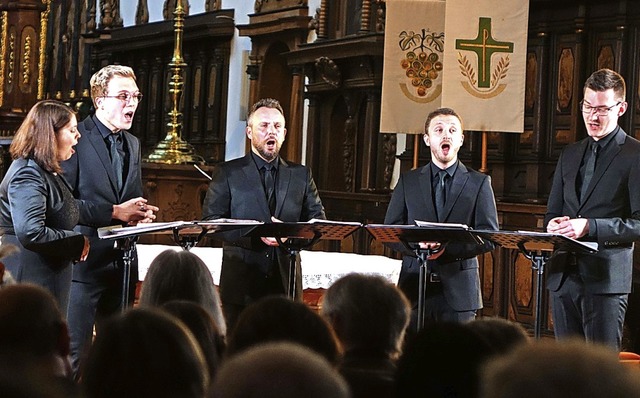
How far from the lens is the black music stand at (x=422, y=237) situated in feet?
15.8

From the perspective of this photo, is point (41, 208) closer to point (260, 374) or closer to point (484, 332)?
point (484, 332)

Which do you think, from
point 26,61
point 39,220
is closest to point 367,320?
point 39,220

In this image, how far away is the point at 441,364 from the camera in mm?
2410

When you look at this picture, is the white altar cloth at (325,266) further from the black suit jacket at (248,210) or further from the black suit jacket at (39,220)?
the black suit jacket at (39,220)

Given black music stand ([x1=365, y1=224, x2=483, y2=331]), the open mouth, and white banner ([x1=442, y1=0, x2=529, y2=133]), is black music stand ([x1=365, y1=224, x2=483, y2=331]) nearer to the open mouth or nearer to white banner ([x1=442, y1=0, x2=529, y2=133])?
the open mouth

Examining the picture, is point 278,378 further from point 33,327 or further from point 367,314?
point 367,314

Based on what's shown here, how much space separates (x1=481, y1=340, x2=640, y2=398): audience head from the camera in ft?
5.48

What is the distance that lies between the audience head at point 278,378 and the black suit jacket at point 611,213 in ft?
11.7

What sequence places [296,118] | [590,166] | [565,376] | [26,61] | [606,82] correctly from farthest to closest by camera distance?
[26,61]
[296,118]
[590,166]
[606,82]
[565,376]

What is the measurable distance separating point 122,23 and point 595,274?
14833 mm

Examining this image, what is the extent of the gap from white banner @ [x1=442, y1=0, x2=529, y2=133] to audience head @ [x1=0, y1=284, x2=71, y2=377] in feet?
21.7

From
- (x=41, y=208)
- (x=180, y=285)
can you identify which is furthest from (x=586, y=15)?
(x=180, y=285)

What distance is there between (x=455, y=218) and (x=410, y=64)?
5017 millimetres

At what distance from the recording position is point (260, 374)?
1.77 metres
